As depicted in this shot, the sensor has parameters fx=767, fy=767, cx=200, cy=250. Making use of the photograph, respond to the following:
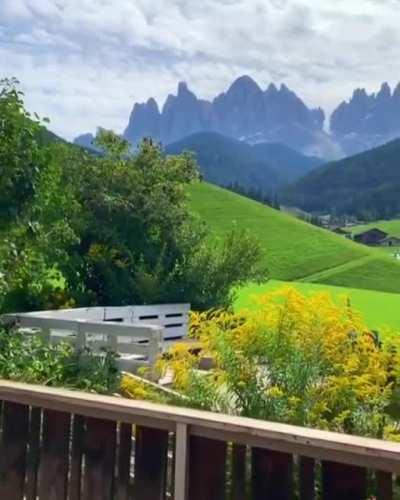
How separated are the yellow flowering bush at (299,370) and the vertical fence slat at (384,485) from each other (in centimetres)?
237

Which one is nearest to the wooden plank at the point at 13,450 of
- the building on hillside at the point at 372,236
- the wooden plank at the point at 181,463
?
the wooden plank at the point at 181,463

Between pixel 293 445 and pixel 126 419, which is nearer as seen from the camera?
pixel 293 445

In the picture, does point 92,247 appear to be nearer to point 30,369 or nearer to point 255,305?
point 30,369

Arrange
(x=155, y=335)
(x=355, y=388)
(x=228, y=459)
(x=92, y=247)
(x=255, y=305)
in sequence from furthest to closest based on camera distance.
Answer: (x=92, y=247)
(x=155, y=335)
(x=255, y=305)
(x=355, y=388)
(x=228, y=459)

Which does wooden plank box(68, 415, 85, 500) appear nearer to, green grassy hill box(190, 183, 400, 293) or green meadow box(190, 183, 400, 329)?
green meadow box(190, 183, 400, 329)

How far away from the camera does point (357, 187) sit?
411 feet

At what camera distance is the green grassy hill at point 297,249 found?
38.3m

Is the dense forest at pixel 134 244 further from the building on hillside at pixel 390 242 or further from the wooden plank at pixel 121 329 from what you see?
the building on hillside at pixel 390 242

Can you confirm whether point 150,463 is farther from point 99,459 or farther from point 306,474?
point 306,474

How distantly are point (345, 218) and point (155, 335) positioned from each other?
100287 mm

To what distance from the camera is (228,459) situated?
9.77 feet

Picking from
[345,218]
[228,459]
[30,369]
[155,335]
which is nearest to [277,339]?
[228,459]

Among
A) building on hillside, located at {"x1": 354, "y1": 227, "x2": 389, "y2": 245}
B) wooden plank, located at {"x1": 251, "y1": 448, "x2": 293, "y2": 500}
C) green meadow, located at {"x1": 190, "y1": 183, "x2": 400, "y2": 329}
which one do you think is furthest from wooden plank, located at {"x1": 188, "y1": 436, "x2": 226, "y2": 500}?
building on hillside, located at {"x1": 354, "y1": 227, "x2": 389, "y2": 245}

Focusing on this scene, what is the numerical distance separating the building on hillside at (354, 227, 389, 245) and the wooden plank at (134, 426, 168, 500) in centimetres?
8016
